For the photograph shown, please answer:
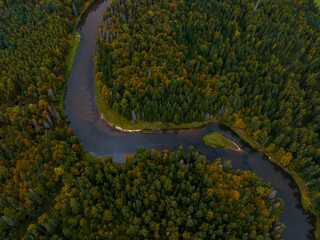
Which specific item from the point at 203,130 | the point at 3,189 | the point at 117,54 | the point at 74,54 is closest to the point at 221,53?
the point at 203,130

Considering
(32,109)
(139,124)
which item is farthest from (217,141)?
(32,109)

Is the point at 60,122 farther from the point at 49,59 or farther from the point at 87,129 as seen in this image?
the point at 49,59

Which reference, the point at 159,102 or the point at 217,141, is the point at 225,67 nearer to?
the point at 217,141

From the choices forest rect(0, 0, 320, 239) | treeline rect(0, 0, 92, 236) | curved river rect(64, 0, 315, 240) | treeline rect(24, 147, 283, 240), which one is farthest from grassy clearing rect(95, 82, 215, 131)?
treeline rect(24, 147, 283, 240)

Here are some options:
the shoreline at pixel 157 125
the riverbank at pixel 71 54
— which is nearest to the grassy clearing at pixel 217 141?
the shoreline at pixel 157 125

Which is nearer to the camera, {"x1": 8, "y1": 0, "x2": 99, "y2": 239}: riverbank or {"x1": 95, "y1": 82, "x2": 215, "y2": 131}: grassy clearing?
{"x1": 8, "y1": 0, "x2": 99, "y2": 239}: riverbank

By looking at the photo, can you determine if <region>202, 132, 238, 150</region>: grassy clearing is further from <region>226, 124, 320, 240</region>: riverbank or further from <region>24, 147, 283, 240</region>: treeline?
<region>24, 147, 283, 240</region>: treeline

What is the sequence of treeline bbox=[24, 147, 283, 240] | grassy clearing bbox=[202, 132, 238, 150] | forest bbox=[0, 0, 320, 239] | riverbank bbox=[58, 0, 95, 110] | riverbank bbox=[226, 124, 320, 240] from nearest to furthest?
treeline bbox=[24, 147, 283, 240] → forest bbox=[0, 0, 320, 239] → riverbank bbox=[226, 124, 320, 240] → grassy clearing bbox=[202, 132, 238, 150] → riverbank bbox=[58, 0, 95, 110]
